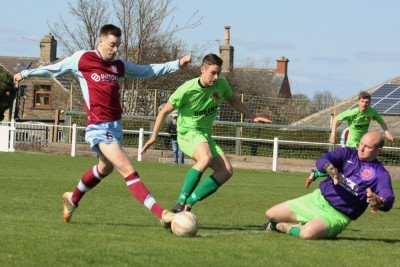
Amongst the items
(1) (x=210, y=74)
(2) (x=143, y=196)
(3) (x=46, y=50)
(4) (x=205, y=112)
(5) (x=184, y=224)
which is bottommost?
(5) (x=184, y=224)

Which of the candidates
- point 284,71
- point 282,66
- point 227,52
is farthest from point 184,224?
point 284,71

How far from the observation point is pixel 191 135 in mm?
10930

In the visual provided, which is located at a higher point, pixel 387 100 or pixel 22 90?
pixel 22 90

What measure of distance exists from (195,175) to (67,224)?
5.76ft

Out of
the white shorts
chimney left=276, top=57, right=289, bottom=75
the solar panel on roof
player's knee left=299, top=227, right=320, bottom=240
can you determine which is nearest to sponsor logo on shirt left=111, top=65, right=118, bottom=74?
the white shorts

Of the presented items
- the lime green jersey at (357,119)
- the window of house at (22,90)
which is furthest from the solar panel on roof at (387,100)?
the window of house at (22,90)

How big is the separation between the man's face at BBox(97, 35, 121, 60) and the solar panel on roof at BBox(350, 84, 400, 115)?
28.6 meters

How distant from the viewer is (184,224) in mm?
8672

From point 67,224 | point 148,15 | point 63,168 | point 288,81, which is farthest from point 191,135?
→ point 288,81

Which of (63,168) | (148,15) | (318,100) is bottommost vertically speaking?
(63,168)

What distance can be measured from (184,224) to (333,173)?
1.57 meters

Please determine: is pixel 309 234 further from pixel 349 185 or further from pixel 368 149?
pixel 368 149

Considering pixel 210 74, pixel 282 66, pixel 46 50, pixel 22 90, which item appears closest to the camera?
pixel 210 74

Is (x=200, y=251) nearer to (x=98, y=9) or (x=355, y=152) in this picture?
(x=355, y=152)
